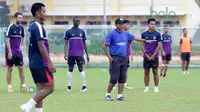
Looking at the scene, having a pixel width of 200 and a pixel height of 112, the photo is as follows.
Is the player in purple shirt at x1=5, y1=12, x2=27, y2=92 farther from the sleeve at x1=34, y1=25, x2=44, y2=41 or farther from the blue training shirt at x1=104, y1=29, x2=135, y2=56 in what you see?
the sleeve at x1=34, y1=25, x2=44, y2=41

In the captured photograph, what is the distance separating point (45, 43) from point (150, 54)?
23.2 feet

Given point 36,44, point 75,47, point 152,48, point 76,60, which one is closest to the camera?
point 36,44

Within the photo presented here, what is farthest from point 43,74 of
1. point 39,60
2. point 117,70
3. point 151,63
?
point 151,63

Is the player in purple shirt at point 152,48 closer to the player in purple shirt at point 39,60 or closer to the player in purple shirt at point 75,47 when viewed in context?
the player in purple shirt at point 75,47

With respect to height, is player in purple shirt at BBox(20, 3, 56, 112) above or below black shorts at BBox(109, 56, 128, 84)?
above

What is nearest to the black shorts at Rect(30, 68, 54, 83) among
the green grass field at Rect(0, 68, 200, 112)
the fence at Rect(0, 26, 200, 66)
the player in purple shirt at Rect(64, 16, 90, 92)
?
the green grass field at Rect(0, 68, 200, 112)

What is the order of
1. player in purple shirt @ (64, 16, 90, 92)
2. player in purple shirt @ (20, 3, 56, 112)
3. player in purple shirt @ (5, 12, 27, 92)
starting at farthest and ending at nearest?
player in purple shirt @ (64, 16, 90, 92)
player in purple shirt @ (5, 12, 27, 92)
player in purple shirt @ (20, 3, 56, 112)

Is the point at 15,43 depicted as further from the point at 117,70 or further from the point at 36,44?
the point at 36,44

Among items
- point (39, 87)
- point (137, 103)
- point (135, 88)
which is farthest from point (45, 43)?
point (135, 88)

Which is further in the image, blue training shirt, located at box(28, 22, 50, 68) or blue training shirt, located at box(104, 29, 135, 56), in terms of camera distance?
blue training shirt, located at box(104, 29, 135, 56)

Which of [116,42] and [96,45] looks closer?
[116,42]

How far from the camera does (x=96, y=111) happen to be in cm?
1401

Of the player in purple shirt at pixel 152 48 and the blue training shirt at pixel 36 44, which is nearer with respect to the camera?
the blue training shirt at pixel 36 44

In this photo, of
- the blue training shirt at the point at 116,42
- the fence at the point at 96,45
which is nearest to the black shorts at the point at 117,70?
the blue training shirt at the point at 116,42
